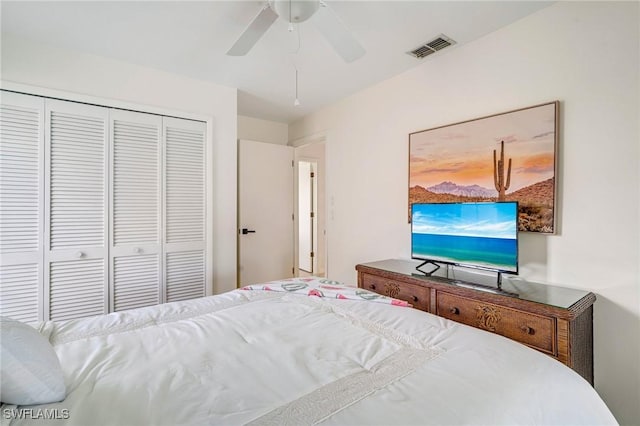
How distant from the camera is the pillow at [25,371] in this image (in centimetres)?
76

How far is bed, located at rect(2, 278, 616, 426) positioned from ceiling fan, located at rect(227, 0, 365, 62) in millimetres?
1515

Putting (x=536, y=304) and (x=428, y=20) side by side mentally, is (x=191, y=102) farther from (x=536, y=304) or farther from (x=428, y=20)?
(x=536, y=304)

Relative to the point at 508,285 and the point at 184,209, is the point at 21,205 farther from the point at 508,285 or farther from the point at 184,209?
the point at 508,285

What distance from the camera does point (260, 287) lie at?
194 cm

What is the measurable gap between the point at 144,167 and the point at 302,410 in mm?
2639

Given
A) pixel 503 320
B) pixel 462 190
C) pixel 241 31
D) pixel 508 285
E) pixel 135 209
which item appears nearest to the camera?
pixel 503 320

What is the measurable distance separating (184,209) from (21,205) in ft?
3.72

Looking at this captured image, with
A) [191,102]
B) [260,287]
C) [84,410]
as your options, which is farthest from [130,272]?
[84,410]

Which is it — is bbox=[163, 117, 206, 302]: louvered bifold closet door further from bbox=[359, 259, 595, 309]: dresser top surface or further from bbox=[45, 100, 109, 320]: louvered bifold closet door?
bbox=[359, 259, 595, 309]: dresser top surface

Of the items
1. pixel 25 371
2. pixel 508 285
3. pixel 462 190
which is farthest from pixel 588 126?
pixel 25 371

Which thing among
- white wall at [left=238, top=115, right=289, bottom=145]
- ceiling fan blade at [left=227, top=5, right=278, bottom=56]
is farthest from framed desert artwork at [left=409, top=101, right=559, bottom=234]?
white wall at [left=238, top=115, right=289, bottom=145]

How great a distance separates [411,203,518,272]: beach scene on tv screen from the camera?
1806mm

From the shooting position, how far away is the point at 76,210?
2436 mm

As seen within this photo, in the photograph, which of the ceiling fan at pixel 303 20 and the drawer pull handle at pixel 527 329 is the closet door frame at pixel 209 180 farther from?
the drawer pull handle at pixel 527 329
